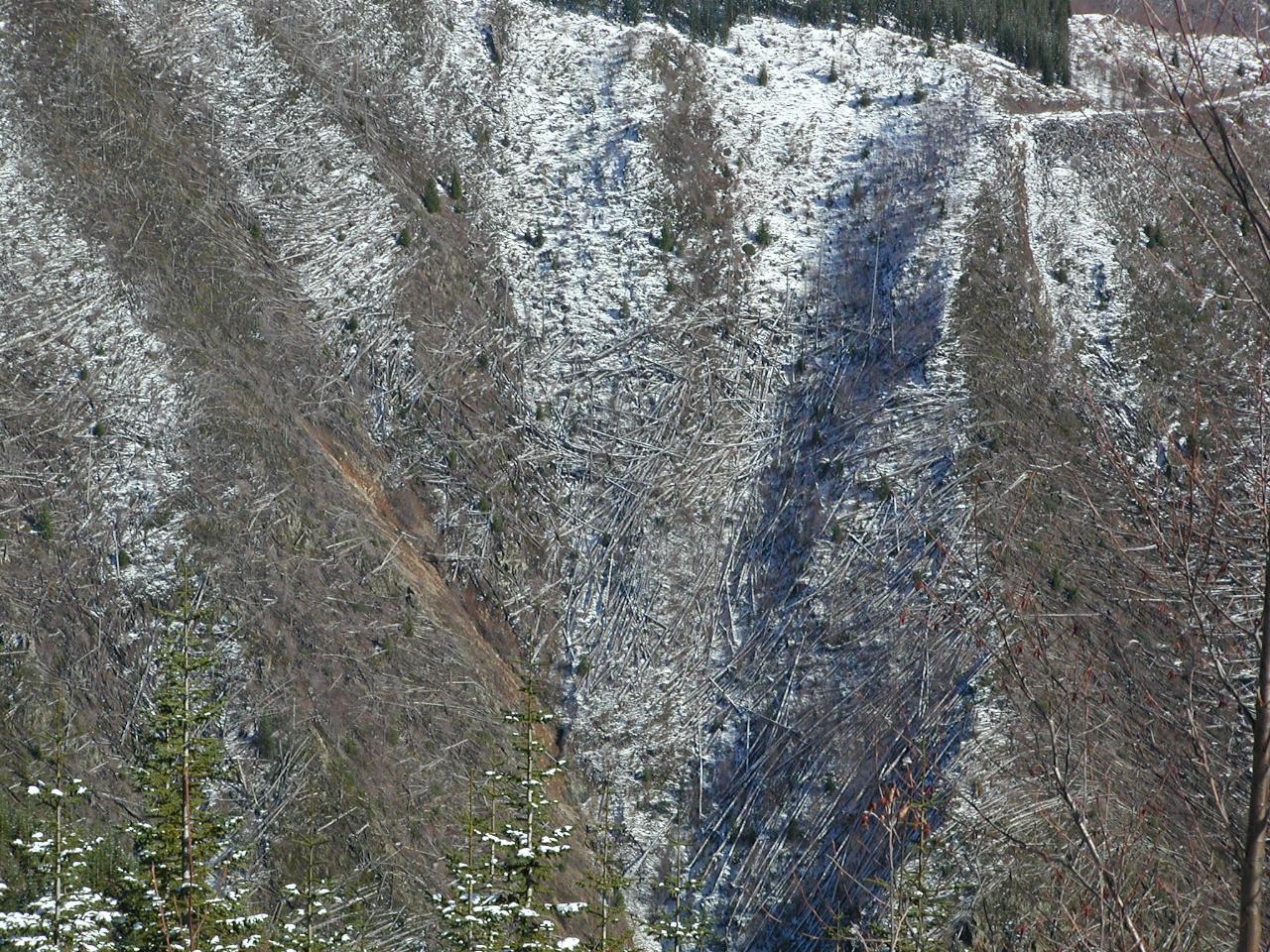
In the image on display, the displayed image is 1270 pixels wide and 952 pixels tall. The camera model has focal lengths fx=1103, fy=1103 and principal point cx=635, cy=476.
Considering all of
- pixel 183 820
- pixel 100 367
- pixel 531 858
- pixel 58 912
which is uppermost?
pixel 100 367

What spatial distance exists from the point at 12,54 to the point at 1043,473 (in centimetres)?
3301

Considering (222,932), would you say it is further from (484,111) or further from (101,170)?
(484,111)

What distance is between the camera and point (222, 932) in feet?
43.5

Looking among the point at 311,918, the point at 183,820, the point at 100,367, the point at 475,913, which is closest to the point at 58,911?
the point at 183,820

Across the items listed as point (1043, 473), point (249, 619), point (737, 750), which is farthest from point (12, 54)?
point (1043, 473)

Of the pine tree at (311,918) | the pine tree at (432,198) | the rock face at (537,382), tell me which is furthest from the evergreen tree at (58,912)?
the pine tree at (432,198)

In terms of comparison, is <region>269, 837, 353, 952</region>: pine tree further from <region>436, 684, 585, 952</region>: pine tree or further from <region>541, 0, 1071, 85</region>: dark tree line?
<region>541, 0, 1071, 85</region>: dark tree line

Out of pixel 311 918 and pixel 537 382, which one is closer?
pixel 311 918

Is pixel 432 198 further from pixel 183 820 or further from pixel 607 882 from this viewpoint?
pixel 183 820

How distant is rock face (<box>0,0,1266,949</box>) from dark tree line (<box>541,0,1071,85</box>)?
6.77 ft

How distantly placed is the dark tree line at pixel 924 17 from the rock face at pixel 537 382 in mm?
2064

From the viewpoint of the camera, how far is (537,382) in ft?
109

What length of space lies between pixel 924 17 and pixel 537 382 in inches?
1013

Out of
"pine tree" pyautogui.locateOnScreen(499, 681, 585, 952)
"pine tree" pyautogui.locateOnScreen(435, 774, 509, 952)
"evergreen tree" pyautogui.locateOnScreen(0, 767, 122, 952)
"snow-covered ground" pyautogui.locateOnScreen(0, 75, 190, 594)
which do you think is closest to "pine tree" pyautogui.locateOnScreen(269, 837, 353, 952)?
"pine tree" pyautogui.locateOnScreen(435, 774, 509, 952)
